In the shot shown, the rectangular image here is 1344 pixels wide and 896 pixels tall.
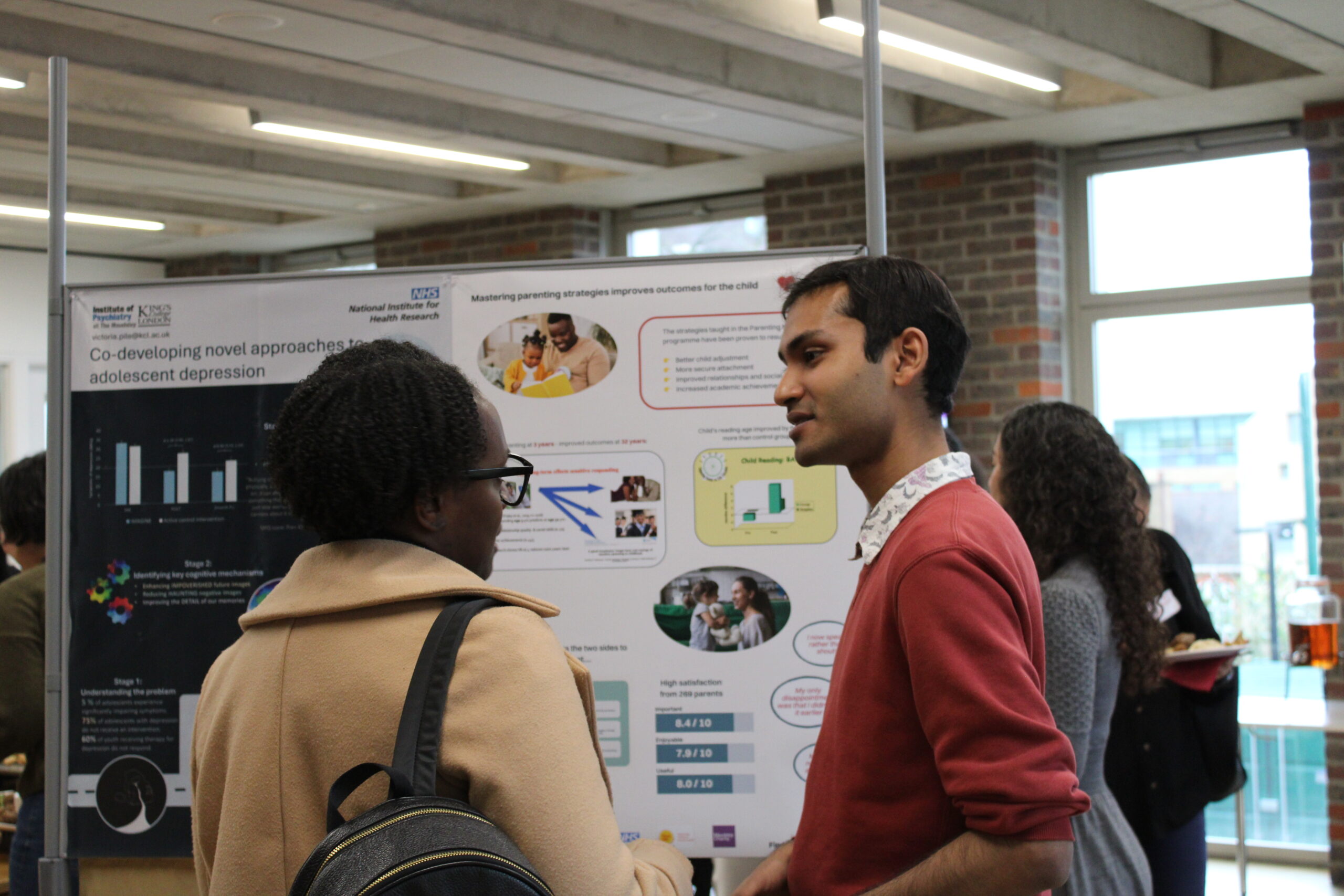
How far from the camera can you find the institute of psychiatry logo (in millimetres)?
2205

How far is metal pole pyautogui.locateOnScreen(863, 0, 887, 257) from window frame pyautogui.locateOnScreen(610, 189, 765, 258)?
428 centimetres

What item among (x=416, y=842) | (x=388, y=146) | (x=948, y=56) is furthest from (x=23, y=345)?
(x=416, y=842)

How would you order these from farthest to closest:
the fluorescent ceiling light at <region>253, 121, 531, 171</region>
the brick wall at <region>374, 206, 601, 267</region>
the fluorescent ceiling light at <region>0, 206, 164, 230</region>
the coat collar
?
the brick wall at <region>374, 206, 601, 267</region> → the fluorescent ceiling light at <region>0, 206, 164, 230</region> → the fluorescent ceiling light at <region>253, 121, 531, 171</region> → the coat collar

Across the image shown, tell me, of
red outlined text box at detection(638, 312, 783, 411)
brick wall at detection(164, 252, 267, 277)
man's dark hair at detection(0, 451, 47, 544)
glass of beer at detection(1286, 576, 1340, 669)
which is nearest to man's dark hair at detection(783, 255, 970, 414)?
red outlined text box at detection(638, 312, 783, 411)

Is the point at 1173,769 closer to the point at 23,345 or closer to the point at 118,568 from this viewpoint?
the point at 118,568

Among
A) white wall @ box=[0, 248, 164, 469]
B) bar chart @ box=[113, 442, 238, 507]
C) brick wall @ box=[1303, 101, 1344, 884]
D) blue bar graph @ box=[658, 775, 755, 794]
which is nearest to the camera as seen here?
blue bar graph @ box=[658, 775, 755, 794]

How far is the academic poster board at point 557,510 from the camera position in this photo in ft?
6.97

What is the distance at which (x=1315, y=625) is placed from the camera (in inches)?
186

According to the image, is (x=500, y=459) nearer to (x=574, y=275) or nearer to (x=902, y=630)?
(x=902, y=630)

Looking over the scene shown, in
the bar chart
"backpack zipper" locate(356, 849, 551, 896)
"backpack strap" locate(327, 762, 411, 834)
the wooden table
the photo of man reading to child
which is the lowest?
the wooden table

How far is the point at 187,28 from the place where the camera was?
3.81m

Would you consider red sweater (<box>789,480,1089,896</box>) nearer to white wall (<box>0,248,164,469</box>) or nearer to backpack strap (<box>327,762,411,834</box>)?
backpack strap (<box>327,762,411,834</box>)

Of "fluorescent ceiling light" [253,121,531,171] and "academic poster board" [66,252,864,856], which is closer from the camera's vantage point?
"academic poster board" [66,252,864,856]

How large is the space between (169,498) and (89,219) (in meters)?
5.15
